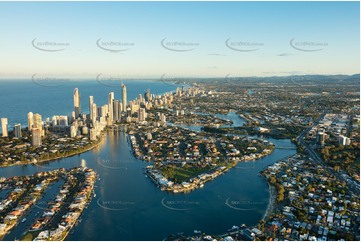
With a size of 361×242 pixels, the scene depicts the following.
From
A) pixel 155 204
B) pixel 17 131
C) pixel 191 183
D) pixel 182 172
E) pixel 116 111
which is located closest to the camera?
pixel 155 204

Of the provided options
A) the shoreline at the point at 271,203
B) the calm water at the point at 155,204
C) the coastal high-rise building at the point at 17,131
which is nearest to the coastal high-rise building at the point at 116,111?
the coastal high-rise building at the point at 17,131

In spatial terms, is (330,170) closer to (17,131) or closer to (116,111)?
(17,131)

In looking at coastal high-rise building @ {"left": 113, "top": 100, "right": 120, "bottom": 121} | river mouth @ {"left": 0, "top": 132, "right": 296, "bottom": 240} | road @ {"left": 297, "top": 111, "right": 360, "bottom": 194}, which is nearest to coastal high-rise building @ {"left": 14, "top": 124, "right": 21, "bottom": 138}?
river mouth @ {"left": 0, "top": 132, "right": 296, "bottom": 240}

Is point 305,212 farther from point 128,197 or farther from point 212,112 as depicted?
point 212,112

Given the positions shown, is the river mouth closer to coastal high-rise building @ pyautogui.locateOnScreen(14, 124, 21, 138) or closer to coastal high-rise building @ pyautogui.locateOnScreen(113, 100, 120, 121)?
coastal high-rise building @ pyautogui.locateOnScreen(14, 124, 21, 138)

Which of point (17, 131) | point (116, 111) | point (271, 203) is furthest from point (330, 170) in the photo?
point (116, 111)

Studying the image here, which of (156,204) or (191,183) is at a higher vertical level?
(191,183)

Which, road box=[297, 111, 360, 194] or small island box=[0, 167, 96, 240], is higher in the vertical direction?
road box=[297, 111, 360, 194]

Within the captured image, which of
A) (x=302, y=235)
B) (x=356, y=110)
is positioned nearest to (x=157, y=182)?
(x=302, y=235)
